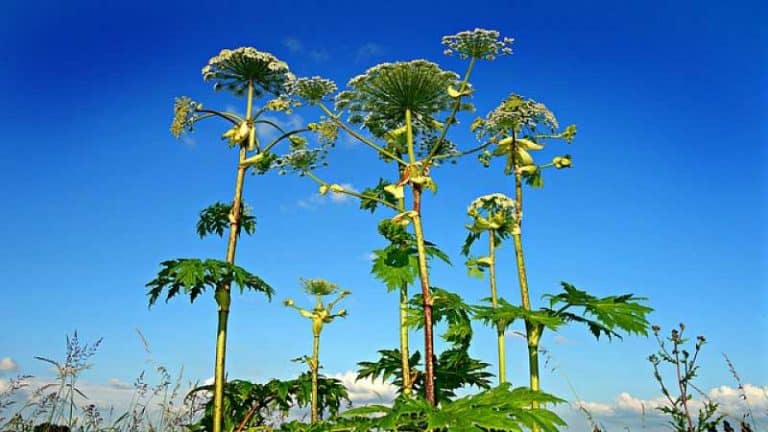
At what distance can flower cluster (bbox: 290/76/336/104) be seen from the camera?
20.5 ft

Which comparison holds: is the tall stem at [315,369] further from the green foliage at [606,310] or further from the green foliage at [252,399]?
the green foliage at [606,310]

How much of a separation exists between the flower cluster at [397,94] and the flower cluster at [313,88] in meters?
0.14

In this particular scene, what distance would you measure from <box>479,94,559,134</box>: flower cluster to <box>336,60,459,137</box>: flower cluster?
1.45 ft

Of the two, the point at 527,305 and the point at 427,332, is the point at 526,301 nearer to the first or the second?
the point at 527,305

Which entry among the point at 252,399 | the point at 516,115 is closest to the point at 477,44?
the point at 516,115

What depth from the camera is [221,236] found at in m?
7.12

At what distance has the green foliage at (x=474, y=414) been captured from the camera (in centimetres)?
388

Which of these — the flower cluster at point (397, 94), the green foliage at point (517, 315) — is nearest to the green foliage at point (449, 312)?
the green foliage at point (517, 315)

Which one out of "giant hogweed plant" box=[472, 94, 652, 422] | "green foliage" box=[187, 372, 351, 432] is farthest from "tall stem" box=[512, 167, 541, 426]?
"green foliage" box=[187, 372, 351, 432]

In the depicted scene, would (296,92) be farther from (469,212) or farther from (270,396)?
(270,396)

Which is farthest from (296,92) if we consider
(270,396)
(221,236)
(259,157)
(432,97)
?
(270,396)

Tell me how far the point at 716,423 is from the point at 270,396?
12.1 ft

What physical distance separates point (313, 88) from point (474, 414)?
348 cm

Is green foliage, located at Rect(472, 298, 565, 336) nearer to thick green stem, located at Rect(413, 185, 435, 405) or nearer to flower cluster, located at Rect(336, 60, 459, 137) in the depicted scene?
thick green stem, located at Rect(413, 185, 435, 405)
